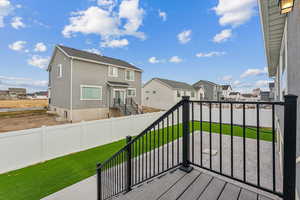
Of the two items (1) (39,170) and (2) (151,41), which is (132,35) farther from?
(1) (39,170)

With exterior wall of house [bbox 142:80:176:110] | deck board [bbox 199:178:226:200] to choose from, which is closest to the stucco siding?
exterior wall of house [bbox 142:80:176:110]

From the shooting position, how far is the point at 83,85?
44.2 feet

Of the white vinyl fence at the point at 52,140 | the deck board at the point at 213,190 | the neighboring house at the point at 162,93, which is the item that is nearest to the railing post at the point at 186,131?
the deck board at the point at 213,190

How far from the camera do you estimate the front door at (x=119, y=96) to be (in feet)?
52.4

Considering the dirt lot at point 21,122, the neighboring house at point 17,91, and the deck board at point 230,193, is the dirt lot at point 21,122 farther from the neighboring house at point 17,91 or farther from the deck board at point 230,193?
the neighboring house at point 17,91

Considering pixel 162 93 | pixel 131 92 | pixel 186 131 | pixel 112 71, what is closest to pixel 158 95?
pixel 162 93

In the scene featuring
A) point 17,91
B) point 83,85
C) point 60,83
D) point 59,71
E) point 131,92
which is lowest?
point 131,92

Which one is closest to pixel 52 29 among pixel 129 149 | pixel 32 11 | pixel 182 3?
pixel 32 11

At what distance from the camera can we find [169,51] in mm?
20609

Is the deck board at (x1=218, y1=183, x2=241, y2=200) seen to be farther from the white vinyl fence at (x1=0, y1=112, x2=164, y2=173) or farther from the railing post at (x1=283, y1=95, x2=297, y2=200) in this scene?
the white vinyl fence at (x1=0, y1=112, x2=164, y2=173)

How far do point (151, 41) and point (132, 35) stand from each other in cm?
273

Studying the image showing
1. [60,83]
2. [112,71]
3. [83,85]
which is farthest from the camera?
[112,71]

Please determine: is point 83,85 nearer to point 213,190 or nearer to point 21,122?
point 21,122

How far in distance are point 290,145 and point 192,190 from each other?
3.92ft
